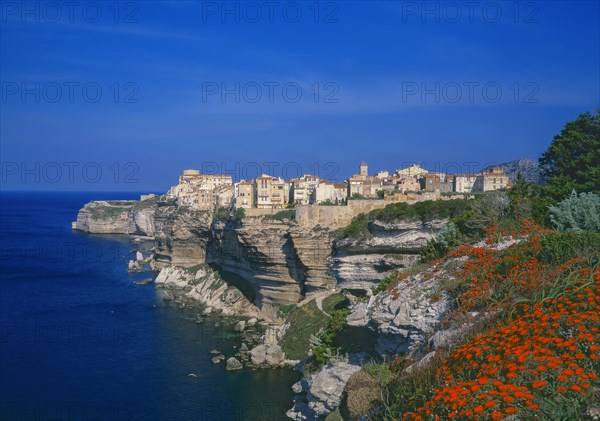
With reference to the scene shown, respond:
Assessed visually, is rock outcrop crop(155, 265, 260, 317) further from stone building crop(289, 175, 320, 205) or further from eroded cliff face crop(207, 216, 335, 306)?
stone building crop(289, 175, 320, 205)

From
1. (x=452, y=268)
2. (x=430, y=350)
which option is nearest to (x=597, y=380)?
(x=430, y=350)

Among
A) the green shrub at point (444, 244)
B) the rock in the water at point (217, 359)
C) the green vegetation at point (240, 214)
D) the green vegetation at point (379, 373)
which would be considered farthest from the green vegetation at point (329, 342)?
the green vegetation at point (240, 214)

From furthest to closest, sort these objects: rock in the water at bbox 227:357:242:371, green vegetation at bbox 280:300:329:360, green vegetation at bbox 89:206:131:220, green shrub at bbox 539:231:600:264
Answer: green vegetation at bbox 89:206:131:220 → green vegetation at bbox 280:300:329:360 → rock in the water at bbox 227:357:242:371 → green shrub at bbox 539:231:600:264

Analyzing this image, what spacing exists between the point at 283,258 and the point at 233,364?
45.6ft

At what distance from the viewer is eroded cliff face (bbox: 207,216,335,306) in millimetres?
42312

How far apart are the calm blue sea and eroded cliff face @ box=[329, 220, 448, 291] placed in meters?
7.62

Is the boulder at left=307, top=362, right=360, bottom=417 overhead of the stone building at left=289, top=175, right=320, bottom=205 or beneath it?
beneath

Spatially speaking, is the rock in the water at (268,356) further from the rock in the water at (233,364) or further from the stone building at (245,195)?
the stone building at (245,195)

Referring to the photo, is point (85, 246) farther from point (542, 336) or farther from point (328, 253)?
point (542, 336)

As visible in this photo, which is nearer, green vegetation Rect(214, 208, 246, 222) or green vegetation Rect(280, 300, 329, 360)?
green vegetation Rect(280, 300, 329, 360)

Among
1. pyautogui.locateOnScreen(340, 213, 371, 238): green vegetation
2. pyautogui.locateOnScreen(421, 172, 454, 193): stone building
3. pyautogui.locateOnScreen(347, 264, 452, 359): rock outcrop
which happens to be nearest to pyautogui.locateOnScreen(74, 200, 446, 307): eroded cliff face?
pyautogui.locateOnScreen(340, 213, 371, 238): green vegetation

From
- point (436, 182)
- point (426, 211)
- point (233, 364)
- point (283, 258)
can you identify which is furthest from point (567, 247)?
point (436, 182)

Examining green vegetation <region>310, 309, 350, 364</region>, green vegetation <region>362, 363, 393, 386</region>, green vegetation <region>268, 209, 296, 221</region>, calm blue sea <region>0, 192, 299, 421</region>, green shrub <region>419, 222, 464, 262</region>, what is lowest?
calm blue sea <region>0, 192, 299, 421</region>

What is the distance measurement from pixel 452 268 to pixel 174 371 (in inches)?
978
